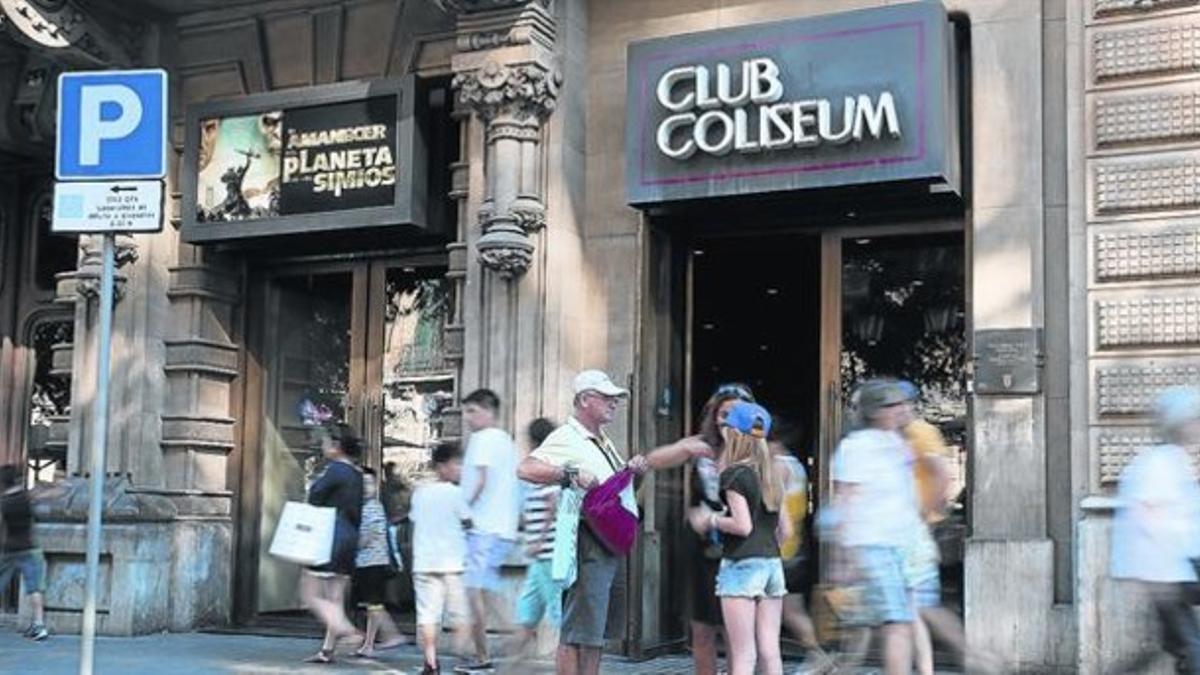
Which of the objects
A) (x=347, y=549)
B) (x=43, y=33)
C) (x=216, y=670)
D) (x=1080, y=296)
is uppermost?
(x=43, y=33)

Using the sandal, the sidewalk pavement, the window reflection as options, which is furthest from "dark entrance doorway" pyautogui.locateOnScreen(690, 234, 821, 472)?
the sandal

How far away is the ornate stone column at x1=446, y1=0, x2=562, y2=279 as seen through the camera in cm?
1112

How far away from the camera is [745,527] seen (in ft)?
23.2

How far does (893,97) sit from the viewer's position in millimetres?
10039

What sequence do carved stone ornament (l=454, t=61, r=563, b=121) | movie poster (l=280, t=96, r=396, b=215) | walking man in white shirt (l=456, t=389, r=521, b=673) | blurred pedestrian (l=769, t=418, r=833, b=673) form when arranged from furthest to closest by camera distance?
1. movie poster (l=280, t=96, r=396, b=215)
2. carved stone ornament (l=454, t=61, r=563, b=121)
3. walking man in white shirt (l=456, t=389, r=521, b=673)
4. blurred pedestrian (l=769, t=418, r=833, b=673)

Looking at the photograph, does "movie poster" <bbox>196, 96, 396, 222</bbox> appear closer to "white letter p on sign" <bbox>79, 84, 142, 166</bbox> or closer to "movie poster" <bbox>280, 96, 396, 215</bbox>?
"movie poster" <bbox>280, 96, 396, 215</bbox>

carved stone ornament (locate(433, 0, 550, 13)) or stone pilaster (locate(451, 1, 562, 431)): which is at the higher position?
carved stone ornament (locate(433, 0, 550, 13))

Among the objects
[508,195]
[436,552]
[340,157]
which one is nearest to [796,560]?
[436,552]

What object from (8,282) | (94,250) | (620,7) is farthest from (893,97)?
(8,282)

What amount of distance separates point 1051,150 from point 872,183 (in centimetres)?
124

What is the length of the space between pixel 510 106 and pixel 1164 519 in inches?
240

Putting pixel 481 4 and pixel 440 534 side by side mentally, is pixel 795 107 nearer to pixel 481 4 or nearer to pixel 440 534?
pixel 481 4

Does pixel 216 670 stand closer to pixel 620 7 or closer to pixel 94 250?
pixel 94 250

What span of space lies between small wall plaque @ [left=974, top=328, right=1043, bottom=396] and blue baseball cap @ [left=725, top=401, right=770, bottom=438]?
306 cm
